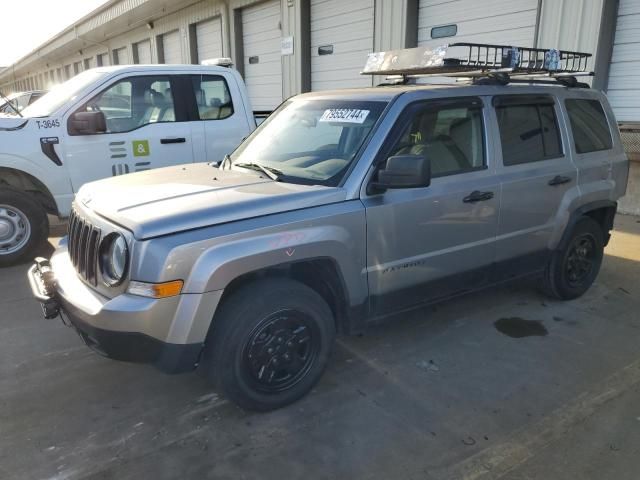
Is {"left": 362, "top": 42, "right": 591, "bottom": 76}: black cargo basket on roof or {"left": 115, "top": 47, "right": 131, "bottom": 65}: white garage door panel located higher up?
{"left": 115, "top": 47, "right": 131, "bottom": 65}: white garage door panel

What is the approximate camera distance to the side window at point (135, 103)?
5770 millimetres

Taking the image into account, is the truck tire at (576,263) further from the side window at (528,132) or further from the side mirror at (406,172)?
the side mirror at (406,172)

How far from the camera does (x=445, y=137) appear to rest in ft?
11.8

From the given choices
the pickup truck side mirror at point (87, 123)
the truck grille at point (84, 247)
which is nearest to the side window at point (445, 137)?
the truck grille at point (84, 247)

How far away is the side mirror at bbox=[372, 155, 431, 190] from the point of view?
2.90 m

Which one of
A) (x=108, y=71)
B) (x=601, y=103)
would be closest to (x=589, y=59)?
(x=601, y=103)

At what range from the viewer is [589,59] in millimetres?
7422

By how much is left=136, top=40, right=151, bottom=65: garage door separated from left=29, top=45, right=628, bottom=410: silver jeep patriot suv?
19.6 m

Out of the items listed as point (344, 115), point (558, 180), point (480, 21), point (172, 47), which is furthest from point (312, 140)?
point (172, 47)

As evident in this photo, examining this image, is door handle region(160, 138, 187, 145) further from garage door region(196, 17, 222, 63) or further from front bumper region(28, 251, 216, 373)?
garage door region(196, 17, 222, 63)

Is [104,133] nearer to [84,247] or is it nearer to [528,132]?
[84,247]

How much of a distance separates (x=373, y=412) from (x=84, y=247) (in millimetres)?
1946

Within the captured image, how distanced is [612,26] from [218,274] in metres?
7.45

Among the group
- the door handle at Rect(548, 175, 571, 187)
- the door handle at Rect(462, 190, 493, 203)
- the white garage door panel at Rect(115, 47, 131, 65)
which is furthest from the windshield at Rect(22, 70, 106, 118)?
the white garage door panel at Rect(115, 47, 131, 65)
